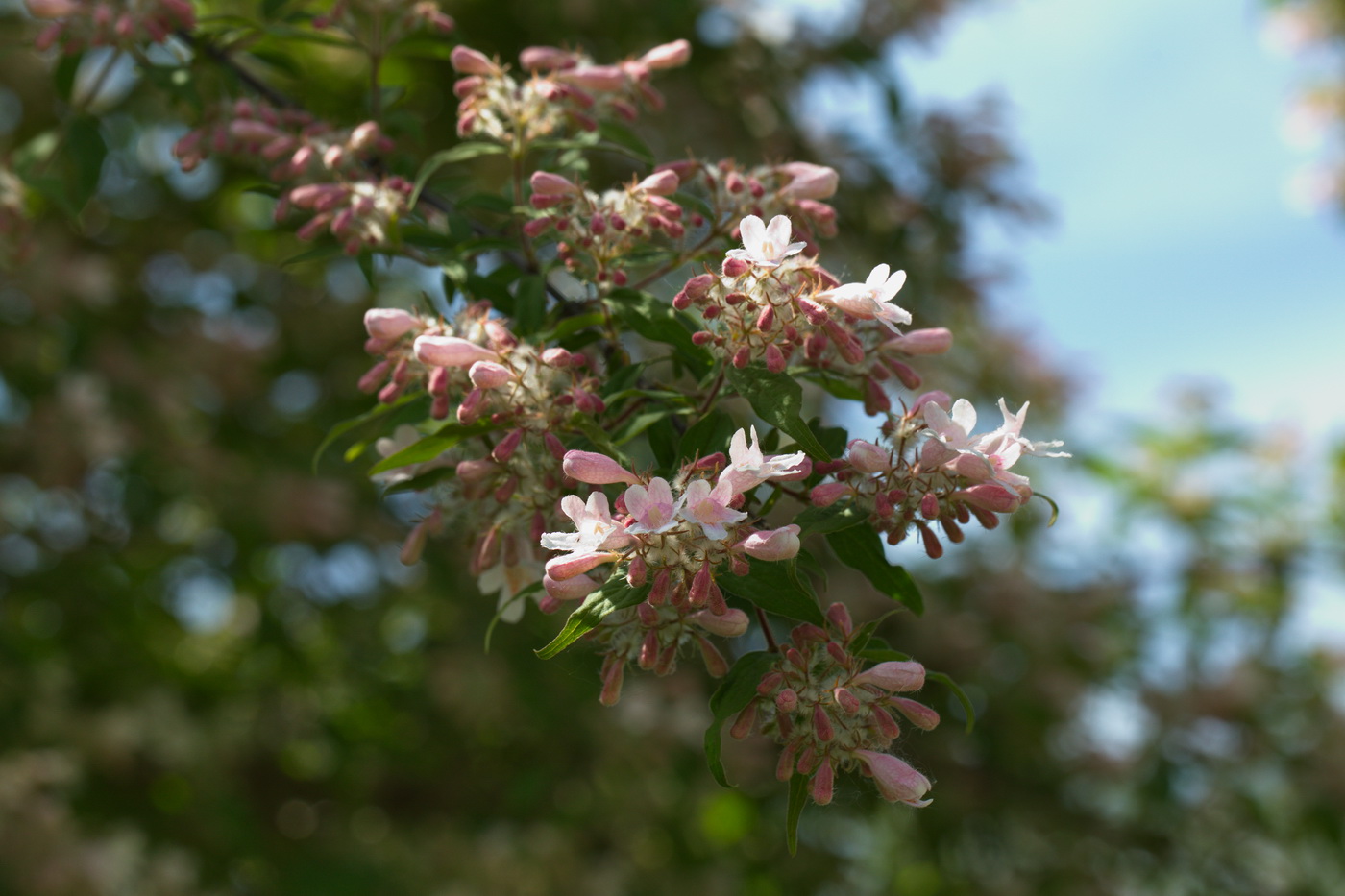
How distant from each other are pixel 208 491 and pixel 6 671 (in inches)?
34.8

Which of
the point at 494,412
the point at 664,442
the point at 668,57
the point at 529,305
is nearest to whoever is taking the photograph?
the point at 494,412

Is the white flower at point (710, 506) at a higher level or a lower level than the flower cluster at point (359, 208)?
higher

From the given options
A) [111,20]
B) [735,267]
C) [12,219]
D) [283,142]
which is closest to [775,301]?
[735,267]

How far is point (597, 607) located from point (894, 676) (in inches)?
12.7

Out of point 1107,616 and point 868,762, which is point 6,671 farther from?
point 1107,616

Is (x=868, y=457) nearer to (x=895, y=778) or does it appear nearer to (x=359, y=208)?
(x=895, y=778)

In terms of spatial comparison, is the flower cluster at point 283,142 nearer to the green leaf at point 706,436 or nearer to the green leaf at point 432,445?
the green leaf at point 432,445

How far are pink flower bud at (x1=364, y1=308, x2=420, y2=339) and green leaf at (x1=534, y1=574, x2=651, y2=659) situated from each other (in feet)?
1.59

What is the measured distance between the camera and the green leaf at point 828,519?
1123 millimetres

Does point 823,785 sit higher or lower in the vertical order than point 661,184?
lower

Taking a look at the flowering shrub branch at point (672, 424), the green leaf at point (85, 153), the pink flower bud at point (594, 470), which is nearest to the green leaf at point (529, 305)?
the flowering shrub branch at point (672, 424)

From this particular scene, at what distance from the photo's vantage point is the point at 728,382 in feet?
4.07

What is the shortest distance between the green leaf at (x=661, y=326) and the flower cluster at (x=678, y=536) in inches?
8.7

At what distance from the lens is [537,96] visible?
1580 mm
